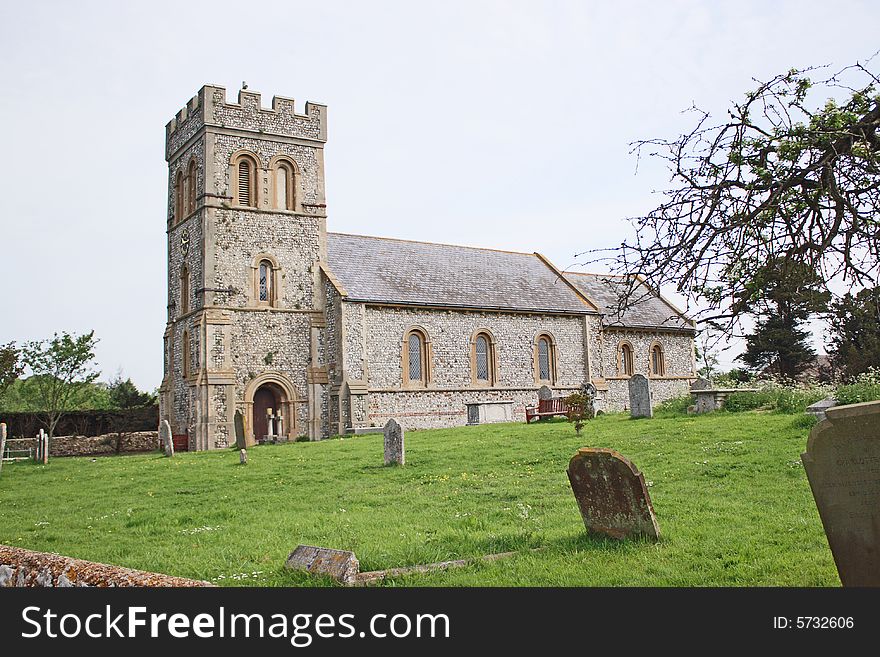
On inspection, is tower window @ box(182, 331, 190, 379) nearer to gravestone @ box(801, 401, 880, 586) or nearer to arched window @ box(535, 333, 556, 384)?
arched window @ box(535, 333, 556, 384)

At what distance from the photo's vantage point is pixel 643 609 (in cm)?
494

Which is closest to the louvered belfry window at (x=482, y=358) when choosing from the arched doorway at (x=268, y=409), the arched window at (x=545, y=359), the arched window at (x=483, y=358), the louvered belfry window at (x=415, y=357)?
the arched window at (x=483, y=358)

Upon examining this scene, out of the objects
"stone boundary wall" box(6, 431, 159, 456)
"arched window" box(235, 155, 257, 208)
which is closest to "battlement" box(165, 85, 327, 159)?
"arched window" box(235, 155, 257, 208)

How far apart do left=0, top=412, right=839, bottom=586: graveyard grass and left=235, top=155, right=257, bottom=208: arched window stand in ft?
45.2

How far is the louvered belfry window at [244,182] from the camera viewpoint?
1177 inches

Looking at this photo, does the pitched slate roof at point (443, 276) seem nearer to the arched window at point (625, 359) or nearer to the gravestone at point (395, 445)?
the arched window at point (625, 359)

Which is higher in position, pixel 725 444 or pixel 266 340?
pixel 266 340

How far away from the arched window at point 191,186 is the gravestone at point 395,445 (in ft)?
60.2

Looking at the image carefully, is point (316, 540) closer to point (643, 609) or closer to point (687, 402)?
point (643, 609)

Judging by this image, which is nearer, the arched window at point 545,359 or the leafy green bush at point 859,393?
the leafy green bush at point 859,393

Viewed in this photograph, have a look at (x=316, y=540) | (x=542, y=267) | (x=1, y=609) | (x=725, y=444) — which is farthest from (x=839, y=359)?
(x=1, y=609)

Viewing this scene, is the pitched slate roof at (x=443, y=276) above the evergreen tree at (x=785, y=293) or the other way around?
above

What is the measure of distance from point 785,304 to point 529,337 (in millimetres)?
28241

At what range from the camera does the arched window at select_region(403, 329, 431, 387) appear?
100 feet
